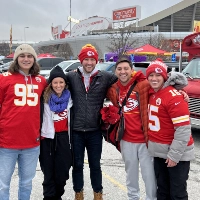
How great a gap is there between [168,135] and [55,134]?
128 centimetres

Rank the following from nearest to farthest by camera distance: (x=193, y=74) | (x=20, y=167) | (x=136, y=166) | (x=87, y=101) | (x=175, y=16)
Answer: (x=20, y=167), (x=136, y=166), (x=87, y=101), (x=193, y=74), (x=175, y=16)

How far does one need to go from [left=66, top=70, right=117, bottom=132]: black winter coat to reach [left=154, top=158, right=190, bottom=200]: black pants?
35.2 inches

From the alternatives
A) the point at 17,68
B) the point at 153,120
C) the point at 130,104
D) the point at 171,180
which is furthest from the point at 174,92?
the point at 17,68

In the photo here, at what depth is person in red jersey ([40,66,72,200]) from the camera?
3066 mm

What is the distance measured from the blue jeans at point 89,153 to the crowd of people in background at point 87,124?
0.01m

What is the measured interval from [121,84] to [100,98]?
0.33m

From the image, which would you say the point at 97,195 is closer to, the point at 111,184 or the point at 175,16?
the point at 111,184

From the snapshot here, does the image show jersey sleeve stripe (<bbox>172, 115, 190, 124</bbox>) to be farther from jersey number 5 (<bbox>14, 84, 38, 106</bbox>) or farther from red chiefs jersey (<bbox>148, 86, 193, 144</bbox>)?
jersey number 5 (<bbox>14, 84, 38, 106</bbox>)

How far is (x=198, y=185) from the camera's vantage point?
4.05 m

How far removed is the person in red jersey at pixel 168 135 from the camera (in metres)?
2.61

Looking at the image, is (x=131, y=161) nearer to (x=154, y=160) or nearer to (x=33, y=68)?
(x=154, y=160)

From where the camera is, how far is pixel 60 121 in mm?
3135

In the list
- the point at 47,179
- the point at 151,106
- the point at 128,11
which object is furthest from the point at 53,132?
the point at 128,11

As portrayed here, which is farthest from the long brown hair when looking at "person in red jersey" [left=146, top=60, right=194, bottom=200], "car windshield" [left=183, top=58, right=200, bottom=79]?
"car windshield" [left=183, top=58, right=200, bottom=79]
